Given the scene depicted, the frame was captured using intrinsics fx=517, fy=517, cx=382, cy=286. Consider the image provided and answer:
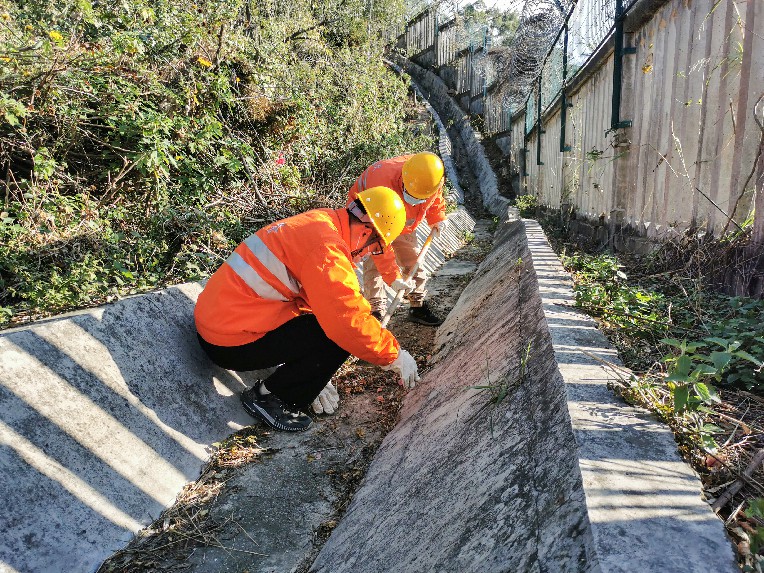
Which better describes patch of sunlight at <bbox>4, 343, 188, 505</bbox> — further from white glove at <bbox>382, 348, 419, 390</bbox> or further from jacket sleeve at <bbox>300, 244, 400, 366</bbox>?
white glove at <bbox>382, 348, 419, 390</bbox>

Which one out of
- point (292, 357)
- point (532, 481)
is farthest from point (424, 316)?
point (532, 481)

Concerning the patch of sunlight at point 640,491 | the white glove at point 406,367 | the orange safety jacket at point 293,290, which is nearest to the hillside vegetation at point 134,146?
the orange safety jacket at point 293,290

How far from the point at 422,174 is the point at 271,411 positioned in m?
2.49

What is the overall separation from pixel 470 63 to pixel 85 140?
18.0 m

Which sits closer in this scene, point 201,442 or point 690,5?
point 201,442

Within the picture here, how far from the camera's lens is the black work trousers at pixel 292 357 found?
3.11m

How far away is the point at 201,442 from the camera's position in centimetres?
283

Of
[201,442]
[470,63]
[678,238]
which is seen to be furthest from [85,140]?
[470,63]

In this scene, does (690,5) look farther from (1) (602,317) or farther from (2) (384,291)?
(2) (384,291)

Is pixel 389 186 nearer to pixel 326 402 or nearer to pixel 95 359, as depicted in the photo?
pixel 326 402

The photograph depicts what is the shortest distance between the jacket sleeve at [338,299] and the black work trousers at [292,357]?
1.14 feet

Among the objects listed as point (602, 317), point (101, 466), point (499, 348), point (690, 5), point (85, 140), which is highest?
point (690, 5)

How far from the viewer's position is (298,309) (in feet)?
10.7

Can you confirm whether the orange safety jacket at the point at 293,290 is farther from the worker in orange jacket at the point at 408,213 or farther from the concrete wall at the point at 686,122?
the concrete wall at the point at 686,122
